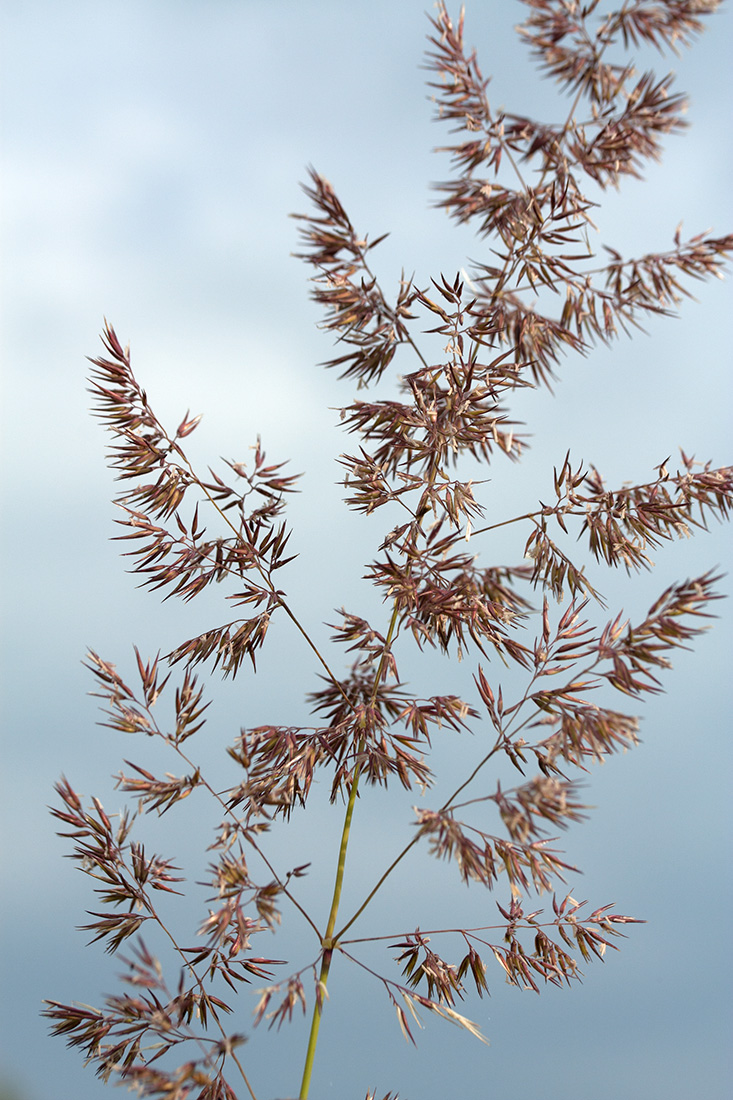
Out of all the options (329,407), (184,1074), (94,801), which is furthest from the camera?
(329,407)

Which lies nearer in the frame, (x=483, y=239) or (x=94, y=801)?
(x=94, y=801)

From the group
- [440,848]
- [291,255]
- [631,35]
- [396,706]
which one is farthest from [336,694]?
[631,35]

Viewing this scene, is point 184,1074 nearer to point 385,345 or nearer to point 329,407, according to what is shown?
point 329,407

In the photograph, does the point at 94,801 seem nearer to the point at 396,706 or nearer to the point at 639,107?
the point at 396,706

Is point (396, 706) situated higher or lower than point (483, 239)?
lower

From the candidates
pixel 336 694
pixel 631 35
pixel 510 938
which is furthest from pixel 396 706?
pixel 631 35

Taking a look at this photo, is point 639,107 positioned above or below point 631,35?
below

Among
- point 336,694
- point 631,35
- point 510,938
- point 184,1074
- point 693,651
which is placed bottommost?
point 184,1074

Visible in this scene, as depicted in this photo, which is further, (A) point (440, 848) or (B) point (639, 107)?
(B) point (639, 107)

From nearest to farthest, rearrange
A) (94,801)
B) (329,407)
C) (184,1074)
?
(184,1074)
(94,801)
(329,407)

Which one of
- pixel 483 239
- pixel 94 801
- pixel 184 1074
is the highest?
pixel 483 239
